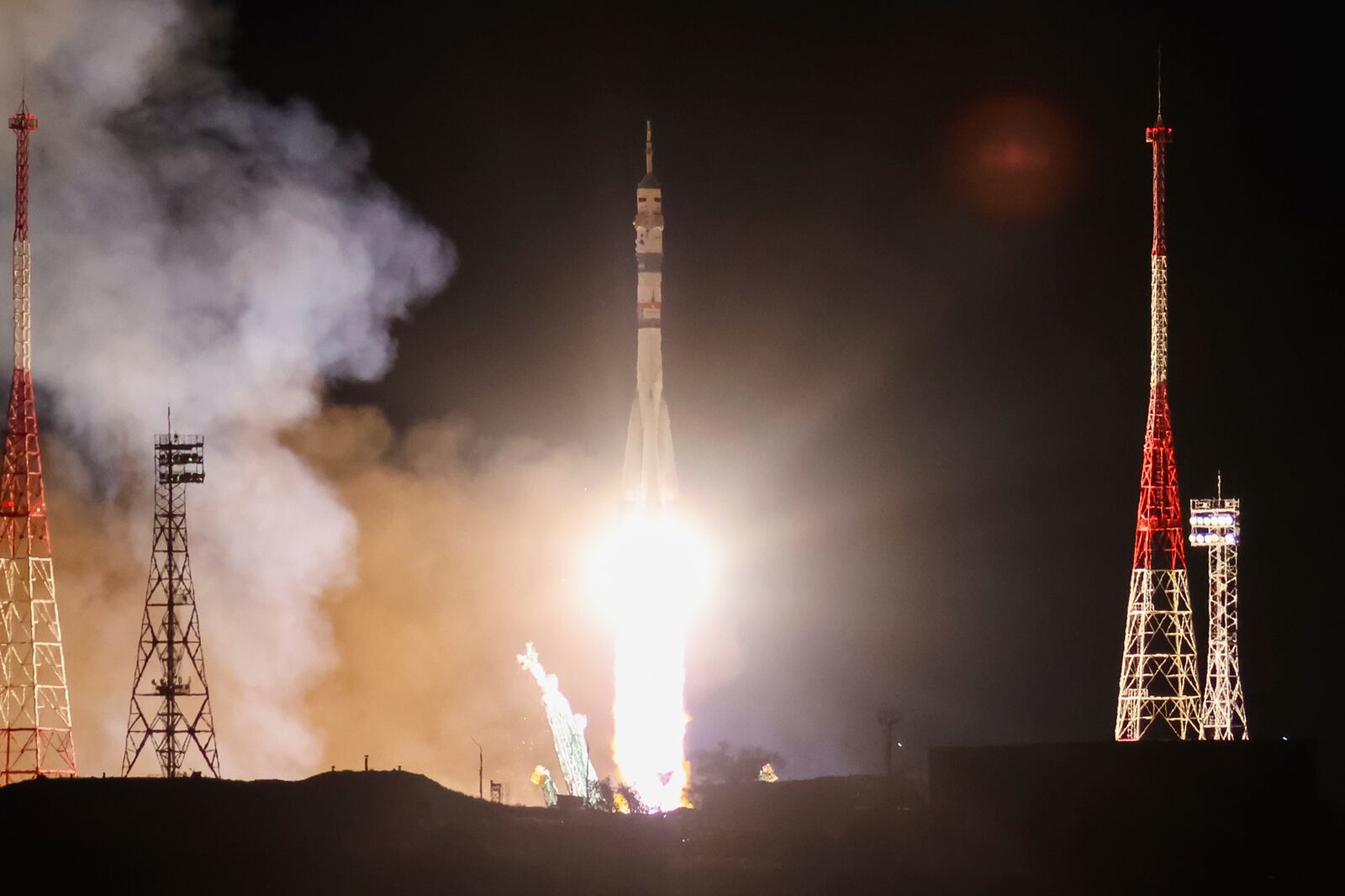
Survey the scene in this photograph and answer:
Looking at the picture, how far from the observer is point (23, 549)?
284ft

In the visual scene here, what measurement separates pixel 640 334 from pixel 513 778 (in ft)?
68.0

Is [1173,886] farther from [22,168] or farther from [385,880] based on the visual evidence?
[22,168]

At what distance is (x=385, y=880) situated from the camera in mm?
71625

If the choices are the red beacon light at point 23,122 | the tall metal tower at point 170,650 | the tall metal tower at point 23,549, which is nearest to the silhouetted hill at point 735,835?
the tall metal tower at point 170,650

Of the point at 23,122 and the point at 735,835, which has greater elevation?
the point at 23,122

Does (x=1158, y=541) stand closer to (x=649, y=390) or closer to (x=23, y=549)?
(x=649, y=390)

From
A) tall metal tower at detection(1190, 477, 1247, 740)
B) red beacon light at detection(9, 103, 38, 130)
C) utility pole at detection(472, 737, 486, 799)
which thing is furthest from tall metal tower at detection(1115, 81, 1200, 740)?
red beacon light at detection(9, 103, 38, 130)

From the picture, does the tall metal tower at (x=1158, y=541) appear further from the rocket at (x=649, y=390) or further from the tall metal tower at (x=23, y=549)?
the tall metal tower at (x=23, y=549)

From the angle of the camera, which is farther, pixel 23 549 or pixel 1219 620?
pixel 1219 620

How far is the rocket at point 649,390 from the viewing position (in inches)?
3307

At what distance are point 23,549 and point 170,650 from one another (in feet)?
29.2

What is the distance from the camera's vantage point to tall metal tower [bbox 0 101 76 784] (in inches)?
3199

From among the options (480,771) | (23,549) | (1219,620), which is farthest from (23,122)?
(1219,620)

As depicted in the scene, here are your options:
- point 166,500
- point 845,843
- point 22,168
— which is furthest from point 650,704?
point 22,168
